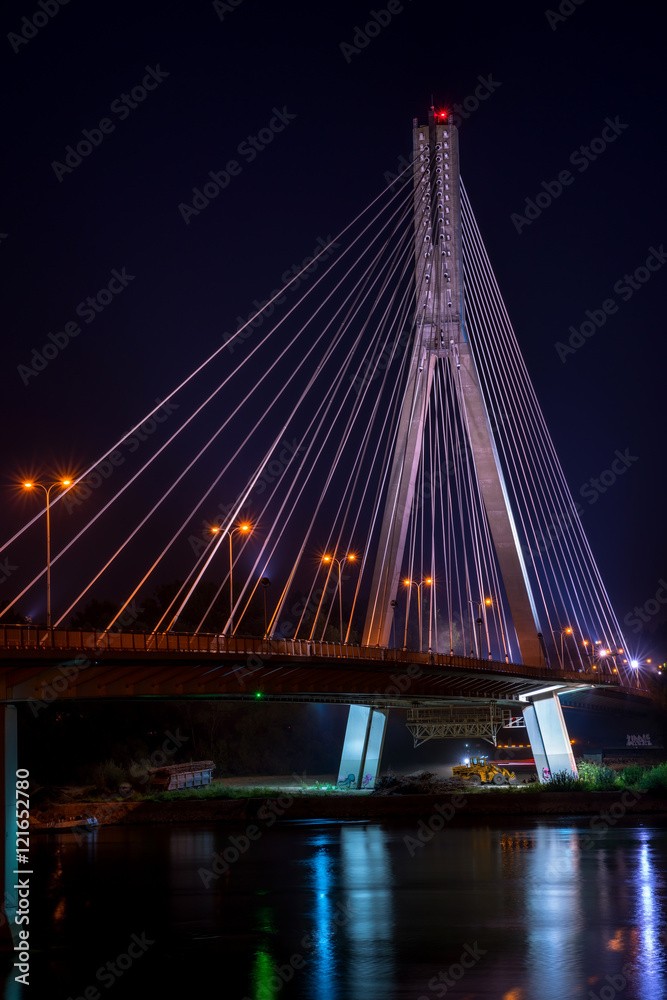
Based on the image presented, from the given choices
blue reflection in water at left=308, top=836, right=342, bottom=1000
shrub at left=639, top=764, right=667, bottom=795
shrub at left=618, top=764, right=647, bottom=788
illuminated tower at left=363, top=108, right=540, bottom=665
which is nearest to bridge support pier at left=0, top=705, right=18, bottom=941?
blue reflection in water at left=308, top=836, right=342, bottom=1000

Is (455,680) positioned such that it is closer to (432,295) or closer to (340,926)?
(432,295)

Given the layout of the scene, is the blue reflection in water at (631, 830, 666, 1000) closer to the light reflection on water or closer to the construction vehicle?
the light reflection on water

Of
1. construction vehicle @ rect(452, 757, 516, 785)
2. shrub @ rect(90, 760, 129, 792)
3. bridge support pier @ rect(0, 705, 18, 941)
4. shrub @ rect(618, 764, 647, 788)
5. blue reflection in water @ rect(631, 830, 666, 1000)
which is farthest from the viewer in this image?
construction vehicle @ rect(452, 757, 516, 785)

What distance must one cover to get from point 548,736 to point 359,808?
13561 mm

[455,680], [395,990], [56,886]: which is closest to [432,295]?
[455,680]

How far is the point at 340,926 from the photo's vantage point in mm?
25125

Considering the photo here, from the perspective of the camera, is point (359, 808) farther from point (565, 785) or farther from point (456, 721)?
point (456, 721)

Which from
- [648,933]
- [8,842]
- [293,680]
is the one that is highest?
[293,680]

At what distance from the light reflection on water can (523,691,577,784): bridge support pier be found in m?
14.5

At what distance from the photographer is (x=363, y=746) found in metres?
54.3

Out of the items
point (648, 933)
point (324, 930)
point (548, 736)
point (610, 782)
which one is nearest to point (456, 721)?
point (548, 736)

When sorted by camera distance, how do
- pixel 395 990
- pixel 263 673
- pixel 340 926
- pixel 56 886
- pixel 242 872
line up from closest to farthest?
pixel 395 990
pixel 340 926
pixel 56 886
pixel 242 872
pixel 263 673

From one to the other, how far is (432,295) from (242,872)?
26.5 metres

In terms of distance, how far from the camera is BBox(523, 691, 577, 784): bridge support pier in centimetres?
5628
